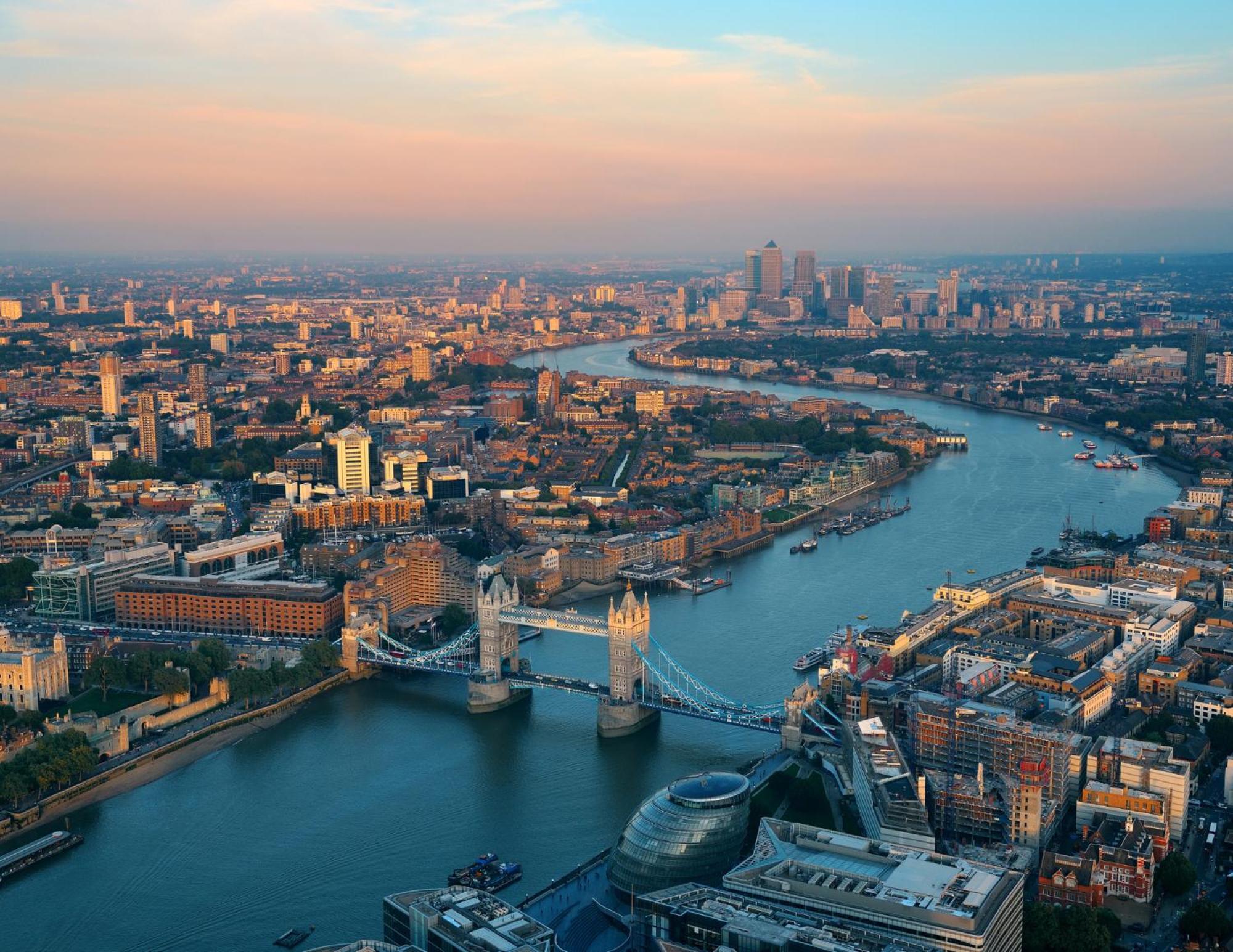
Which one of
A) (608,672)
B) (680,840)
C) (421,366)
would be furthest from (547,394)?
(680,840)

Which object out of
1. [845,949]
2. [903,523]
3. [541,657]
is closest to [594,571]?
[541,657]

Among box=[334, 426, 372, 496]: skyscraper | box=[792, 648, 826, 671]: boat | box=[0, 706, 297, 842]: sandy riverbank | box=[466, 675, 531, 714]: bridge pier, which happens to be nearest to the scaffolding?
box=[0, 706, 297, 842]: sandy riverbank

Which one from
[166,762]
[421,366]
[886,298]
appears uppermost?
[886,298]

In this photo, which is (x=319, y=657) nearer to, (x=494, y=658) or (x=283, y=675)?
(x=283, y=675)

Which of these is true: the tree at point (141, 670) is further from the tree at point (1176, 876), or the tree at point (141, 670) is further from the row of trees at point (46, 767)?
the tree at point (1176, 876)

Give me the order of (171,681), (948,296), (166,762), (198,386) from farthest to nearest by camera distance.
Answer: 1. (948,296)
2. (198,386)
3. (171,681)
4. (166,762)

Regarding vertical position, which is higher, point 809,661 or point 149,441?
point 149,441

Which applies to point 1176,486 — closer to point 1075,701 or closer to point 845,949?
point 1075,701

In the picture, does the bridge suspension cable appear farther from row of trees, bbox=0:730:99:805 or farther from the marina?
the marina
